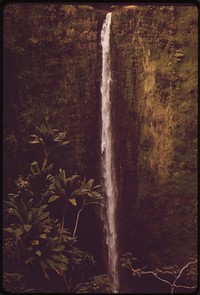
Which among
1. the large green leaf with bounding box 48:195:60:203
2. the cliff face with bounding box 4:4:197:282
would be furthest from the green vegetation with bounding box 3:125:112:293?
the cliff face with bounding box 4:4:197:282

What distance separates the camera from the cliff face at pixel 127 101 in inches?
130

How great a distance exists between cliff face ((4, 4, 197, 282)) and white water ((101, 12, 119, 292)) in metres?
0.05

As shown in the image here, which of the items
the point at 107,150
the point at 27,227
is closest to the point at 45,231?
the point at 27,227

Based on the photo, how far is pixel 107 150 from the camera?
11.1ft

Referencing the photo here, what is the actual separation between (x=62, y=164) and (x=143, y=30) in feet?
4.39

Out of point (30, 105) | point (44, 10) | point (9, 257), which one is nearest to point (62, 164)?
point (30, 105)

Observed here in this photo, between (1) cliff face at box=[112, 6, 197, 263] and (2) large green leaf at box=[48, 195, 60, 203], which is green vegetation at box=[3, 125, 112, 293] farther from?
(1) cliff face at box=[112, 6, 197, 263]

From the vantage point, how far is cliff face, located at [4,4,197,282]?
3291 millimetres

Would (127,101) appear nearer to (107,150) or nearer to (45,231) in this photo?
(107,150)

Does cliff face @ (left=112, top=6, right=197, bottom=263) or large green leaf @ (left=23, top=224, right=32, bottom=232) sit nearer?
large green leaf @ (left=23, top=224, right=32, bottom=232)

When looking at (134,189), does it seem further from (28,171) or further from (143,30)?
(143,30)

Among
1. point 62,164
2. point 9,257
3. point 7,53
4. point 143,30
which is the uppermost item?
point 143,30

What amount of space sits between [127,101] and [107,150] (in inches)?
18.2

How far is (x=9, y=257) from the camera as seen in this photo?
3221 millimetres
